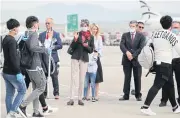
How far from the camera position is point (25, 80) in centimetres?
839

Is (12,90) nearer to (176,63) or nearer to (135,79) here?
(176,63)

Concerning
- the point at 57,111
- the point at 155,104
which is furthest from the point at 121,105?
the point at 57,111

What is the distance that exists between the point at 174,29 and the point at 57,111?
3.01 metres

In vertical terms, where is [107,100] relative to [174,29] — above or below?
below

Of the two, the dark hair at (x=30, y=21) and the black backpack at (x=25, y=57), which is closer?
the black backpack at (x=25, y=57)

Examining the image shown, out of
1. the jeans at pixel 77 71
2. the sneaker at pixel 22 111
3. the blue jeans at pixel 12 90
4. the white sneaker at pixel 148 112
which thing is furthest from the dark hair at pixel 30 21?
the white sneaker at pixel 148 112

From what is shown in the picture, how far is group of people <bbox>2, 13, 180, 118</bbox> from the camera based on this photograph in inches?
302

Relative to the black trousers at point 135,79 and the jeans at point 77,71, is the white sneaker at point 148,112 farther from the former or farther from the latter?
the black trousers at point 135,79

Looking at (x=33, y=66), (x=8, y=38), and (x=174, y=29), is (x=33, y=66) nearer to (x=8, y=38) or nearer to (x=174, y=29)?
(x=8, y=38)

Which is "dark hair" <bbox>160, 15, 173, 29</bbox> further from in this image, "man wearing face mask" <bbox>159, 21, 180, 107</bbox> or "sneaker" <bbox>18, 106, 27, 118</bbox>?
"sneaker" <bbox>18, 106, 27, 118</bbox>

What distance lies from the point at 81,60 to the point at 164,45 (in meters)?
1.95

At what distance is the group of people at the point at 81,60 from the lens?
302 inches

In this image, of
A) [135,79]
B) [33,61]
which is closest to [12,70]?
[33,61]

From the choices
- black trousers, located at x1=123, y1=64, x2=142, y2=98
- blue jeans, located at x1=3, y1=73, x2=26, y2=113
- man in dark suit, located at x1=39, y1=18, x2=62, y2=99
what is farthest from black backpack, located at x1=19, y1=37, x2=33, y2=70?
black trousers, located at x1=123, y1=64, x2=142, y2=98
